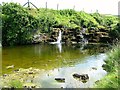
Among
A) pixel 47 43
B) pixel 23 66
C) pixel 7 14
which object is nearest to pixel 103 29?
pixel 47 43

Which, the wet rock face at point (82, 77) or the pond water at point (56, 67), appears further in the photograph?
the wet rock face at point (82, 77)

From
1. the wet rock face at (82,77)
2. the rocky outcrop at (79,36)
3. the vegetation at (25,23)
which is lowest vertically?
the wet rock face at (82,77)

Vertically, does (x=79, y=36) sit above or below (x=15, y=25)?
below

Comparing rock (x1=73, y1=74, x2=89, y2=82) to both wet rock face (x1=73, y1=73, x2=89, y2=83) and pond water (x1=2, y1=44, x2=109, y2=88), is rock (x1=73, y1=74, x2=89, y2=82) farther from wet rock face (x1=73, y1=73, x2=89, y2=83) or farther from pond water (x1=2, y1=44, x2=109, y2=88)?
pond water (x1=2, y1=44, x2=109, y2=88)

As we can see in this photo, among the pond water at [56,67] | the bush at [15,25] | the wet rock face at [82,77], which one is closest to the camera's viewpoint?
the pond water at [56,67]

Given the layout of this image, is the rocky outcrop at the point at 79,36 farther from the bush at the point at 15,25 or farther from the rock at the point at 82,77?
the rock at the point at 82,77

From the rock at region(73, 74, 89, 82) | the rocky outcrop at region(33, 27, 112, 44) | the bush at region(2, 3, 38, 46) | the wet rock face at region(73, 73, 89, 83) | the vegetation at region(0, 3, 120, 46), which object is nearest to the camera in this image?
the wet rock face at region(73, 73, 89, 83)

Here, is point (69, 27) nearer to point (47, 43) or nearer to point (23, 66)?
point (47, 43)

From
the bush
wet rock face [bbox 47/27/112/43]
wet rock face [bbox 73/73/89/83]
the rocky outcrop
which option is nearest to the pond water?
wet rock face [bbox 73/73/89/83]

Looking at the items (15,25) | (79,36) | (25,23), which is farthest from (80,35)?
(15,25)

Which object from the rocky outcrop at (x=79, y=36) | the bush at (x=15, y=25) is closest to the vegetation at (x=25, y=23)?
the bush at (x=15, y=25)

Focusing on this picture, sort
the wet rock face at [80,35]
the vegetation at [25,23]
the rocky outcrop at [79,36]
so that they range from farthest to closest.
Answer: the wet rock face at [80,35]
the rocky outcrop at [79,36]
the vegetation at [25,23]

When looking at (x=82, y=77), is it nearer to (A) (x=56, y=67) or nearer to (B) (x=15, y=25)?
(A) (x=56, y=67)

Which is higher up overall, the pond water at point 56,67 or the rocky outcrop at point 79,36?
the rocky outcrop at point 79,36
